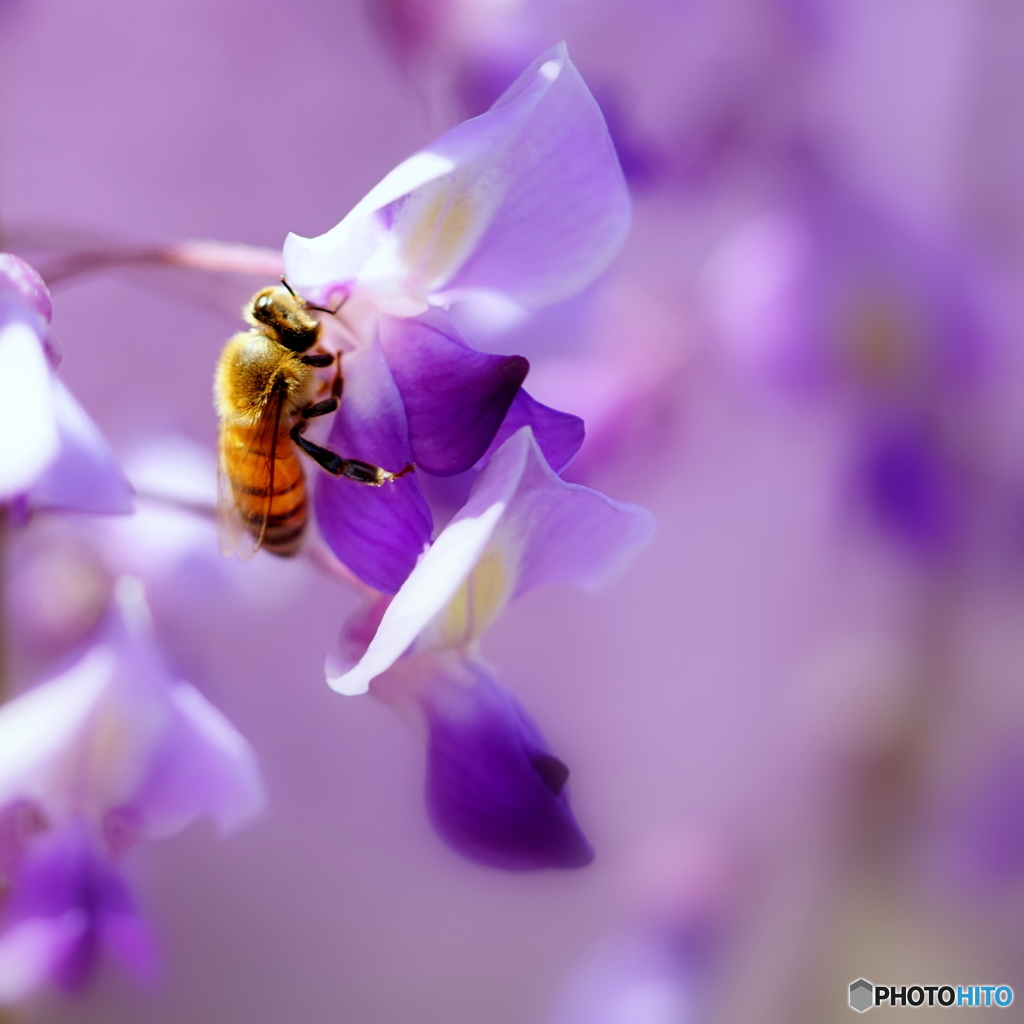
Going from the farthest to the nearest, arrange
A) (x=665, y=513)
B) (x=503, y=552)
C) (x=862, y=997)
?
(x=665, y=513)
(x=862, y=997)
(x=503, y=552)

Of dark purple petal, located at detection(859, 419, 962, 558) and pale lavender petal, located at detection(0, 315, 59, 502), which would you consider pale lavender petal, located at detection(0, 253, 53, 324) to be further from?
dark purple petal, located at detection(859, 419, 962, 558)

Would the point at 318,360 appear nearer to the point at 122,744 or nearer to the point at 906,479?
the point at 122,744

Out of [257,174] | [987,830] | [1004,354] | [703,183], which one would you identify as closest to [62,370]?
[257,174]

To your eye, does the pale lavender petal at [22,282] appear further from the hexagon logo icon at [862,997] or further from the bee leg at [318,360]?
the hexagon logo icon at [862,997]

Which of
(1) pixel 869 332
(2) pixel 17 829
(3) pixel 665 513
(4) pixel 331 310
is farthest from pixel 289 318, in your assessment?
(3) pixel 665 513

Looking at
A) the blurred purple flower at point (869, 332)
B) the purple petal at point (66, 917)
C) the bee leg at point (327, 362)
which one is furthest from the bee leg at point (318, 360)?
the blurred purple flower at point (869, 332)

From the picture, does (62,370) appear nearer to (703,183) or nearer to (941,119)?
(703,183)
